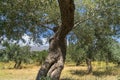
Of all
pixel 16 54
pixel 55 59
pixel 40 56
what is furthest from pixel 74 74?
pixel 55 59

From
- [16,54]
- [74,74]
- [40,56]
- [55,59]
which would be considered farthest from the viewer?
[40,56]

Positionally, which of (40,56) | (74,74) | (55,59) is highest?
(55,59)

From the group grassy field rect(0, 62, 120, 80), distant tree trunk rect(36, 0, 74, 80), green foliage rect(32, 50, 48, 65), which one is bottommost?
green foliage rect(32, 50, 48, 65)

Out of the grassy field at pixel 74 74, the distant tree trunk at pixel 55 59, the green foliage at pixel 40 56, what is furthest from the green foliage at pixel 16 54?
the distant tree trunk at pixel 55 59

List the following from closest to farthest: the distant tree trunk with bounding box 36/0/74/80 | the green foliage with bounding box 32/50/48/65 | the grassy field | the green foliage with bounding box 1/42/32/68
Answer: the distant tree trunk with bounding box 36/0/74/80 < the grassy field < the green foliage with bounding box 1/42/32/68 < the green foliage with bounding box 32/50/48/65

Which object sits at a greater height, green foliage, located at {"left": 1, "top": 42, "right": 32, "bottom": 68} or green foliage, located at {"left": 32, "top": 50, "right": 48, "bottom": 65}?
green foliage, located at {"left": 1, "top": 42, "right": 32, "bottom": 68}

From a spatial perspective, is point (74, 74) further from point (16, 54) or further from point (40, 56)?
point (40, 56)

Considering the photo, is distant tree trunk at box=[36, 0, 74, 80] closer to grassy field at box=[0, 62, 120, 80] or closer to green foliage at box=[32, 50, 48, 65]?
grassy field at box=[0, 62, 120, 80]

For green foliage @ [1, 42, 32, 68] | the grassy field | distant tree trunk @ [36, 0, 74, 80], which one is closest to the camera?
distant tree trunk @ [36, 0, 74, 80]

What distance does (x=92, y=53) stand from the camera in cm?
3528

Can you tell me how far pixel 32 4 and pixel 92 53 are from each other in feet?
73.7

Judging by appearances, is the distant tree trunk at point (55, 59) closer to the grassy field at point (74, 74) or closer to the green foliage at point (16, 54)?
the grassy field at point (74, 74)

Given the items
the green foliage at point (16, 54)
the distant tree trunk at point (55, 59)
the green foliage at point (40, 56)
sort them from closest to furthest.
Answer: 1. the distant tree trunk at point (55, 59)
2. the green foliage at point (16, 54)
3. the green foliage at point (40, 56)

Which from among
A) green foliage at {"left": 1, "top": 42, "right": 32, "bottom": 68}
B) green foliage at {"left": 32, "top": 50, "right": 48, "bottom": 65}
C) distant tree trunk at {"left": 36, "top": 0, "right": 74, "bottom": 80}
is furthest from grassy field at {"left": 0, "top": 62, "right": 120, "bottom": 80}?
distant tree trunk at {"left": 36, "top": 0, "right": 74, "bottom": 80}
